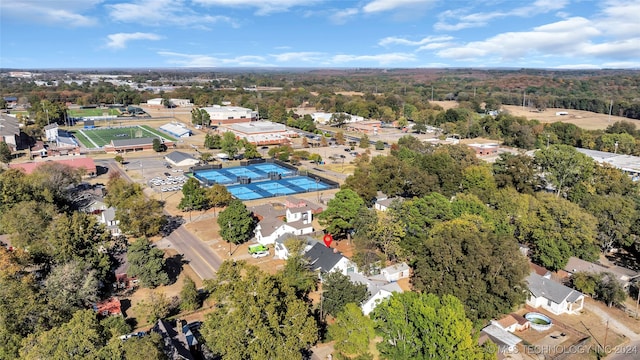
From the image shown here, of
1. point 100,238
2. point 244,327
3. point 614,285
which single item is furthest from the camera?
point 100,238

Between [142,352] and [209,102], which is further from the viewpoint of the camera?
[209,102]

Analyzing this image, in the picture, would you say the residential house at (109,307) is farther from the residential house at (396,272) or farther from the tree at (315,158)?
the tree at (315,158)

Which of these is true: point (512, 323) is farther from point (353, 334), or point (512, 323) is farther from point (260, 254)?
point (260, 254)

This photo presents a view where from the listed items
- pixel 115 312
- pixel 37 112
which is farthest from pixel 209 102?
pixel 115 312

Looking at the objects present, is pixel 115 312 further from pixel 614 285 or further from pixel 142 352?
pixel 614 285

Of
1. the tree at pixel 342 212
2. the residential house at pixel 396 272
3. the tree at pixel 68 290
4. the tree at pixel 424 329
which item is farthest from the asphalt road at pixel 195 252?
the tree at pixel 424 329

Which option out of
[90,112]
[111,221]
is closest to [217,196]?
[111,221]
